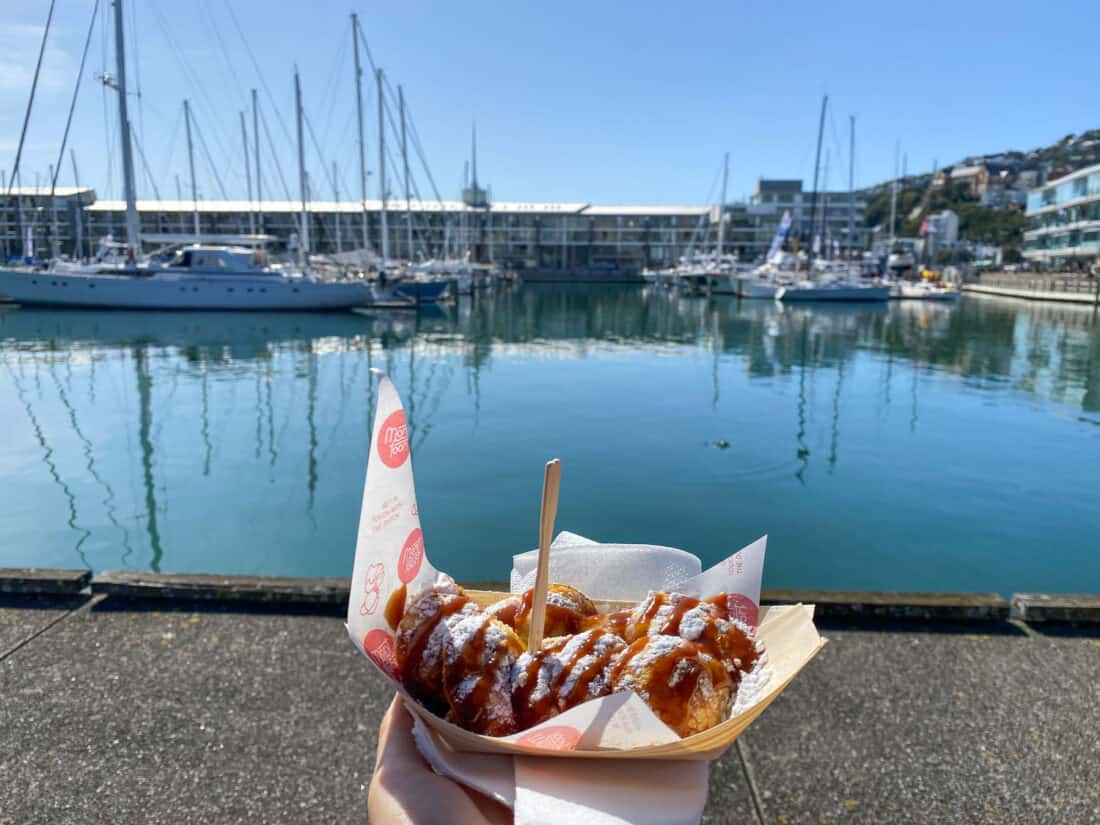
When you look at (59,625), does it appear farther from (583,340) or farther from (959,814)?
(583,340)

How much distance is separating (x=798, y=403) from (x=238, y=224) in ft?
277

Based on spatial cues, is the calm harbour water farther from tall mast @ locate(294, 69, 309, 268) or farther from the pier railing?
the pier railing

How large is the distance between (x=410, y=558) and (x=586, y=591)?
0.41 meters

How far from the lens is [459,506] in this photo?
866 centimetres

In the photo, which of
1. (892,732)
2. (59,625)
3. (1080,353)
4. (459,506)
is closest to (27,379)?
(459,506)

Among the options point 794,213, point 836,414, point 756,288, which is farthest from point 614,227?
point 836,414

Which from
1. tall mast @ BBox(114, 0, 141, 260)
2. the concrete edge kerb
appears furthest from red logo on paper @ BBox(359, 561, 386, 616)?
tall mast @ BBox(114, 0, 141, 260)

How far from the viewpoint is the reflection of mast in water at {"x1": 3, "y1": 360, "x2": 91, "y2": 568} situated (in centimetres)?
762

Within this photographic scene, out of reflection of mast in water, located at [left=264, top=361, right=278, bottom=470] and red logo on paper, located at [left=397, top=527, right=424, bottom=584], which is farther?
reflection of mast in water, located at [left=264, top=361, right=278, bottom=470]

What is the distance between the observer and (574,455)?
11.1 metres

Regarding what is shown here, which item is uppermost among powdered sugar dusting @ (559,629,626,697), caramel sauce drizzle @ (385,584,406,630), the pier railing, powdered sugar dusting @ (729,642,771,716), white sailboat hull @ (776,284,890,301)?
the pier railing

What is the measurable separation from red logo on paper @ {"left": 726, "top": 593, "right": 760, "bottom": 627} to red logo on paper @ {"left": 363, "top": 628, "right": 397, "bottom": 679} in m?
0.66

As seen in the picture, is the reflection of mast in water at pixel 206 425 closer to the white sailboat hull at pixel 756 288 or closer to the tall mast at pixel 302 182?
the tall mast at pixel 302 182

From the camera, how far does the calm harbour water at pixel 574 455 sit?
24.8 ft
